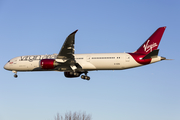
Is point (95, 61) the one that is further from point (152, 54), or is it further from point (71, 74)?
point (152, 54)

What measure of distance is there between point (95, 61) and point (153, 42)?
28.9 ft

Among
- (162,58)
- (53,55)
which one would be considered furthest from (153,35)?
(53,55)

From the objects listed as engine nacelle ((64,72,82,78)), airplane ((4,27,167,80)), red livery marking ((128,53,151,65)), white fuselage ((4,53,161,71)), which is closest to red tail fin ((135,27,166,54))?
airplane ((4,27,167,80))

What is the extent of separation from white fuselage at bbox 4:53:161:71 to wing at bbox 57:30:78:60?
2.47 m

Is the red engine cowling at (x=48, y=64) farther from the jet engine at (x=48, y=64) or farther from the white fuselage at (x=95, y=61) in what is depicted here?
the white fuselage at (x=95, y=61)

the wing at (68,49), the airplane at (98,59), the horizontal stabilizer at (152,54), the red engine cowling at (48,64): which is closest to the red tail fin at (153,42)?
the airplane at (98,59)

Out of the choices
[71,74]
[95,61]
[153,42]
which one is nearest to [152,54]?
[153,42]

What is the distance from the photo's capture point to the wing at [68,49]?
39.7 m

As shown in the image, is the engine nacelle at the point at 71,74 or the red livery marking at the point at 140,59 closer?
the red livery marking at the point at 140,59

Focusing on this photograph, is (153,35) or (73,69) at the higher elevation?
(153,35)

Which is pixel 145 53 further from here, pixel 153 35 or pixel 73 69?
pixel 73 69

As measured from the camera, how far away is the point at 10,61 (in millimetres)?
51000

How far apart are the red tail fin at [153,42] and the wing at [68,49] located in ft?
33.4

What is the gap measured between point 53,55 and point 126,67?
12182 millimetres
